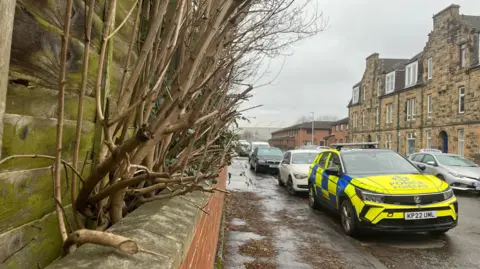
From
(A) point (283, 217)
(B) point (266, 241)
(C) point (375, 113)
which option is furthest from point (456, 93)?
(B) point (266, 241)

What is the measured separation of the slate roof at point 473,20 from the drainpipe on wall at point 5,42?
1094 inches

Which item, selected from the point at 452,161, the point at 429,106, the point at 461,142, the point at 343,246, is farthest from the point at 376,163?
the point at 429,106

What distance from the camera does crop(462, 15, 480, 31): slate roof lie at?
23.7 metres

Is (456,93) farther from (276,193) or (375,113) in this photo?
(276,193)

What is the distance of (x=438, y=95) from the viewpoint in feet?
83.5

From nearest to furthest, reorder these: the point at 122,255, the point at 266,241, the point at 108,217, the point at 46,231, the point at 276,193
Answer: the point at 122,255
the point at 46,231
the point at 108,217
the point at 266,241
the point at 276,193

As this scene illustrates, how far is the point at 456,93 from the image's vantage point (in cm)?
2344

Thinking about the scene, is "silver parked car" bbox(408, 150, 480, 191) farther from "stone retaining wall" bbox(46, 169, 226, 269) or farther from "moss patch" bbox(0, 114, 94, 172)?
"moss patch" bbox(0, 114, 94, 172)

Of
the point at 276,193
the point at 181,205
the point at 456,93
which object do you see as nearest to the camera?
the point at 181,205

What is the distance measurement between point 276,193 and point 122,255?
11405mm

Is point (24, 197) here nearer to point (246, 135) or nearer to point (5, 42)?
point (5, 42)

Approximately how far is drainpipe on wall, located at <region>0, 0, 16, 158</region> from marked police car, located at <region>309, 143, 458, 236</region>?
589 cm

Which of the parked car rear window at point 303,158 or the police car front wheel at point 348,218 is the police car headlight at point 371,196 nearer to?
the police car front wheel at point 348,218

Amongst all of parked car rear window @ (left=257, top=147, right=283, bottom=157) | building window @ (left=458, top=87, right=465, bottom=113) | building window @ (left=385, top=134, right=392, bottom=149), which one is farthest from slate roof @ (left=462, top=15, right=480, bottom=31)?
parked car rear window @ (left=257, top=147, right=283, bottom=157)
